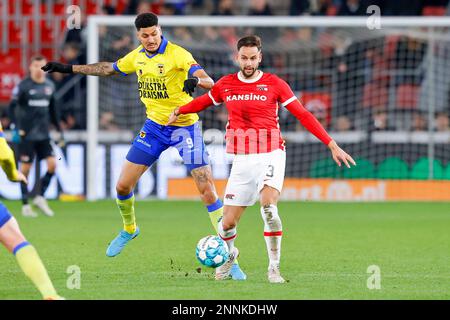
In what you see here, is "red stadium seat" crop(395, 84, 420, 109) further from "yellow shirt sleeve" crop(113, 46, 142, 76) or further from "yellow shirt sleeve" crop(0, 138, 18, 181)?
"yellow shirt sleeve" crop(0, 138, 18, 181)

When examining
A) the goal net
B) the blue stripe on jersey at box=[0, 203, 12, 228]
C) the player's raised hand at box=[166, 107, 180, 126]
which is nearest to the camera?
the blue stripe on jersey at box=[0, 203, 12, 228]

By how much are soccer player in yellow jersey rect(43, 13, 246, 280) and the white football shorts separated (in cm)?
105

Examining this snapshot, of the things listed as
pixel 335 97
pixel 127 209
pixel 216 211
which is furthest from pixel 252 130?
pixel 335 97

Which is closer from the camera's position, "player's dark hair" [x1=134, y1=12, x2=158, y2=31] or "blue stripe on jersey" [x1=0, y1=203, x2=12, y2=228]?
"blue stripe on jersey" [x1=0, y1=203, x2=12, y2=228]

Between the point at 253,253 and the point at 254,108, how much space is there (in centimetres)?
282

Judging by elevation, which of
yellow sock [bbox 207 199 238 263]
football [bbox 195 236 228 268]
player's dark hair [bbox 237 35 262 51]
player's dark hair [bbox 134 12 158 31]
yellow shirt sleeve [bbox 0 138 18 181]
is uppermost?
player's dark hair [bbox 134 12 158 31]

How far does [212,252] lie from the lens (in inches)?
368

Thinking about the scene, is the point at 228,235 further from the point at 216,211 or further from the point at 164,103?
the point at 164,103

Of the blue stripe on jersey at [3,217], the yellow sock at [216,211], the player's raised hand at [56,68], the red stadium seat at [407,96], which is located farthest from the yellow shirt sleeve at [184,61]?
the red stadium seat at [407,96]

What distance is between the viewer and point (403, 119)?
20.8 meters

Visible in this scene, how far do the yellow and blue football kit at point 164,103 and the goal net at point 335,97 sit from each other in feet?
27.7

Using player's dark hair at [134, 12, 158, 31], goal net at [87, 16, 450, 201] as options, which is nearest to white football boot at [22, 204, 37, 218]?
goal net at [87, 16, 450, 201]

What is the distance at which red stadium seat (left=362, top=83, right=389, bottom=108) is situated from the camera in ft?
69.3
